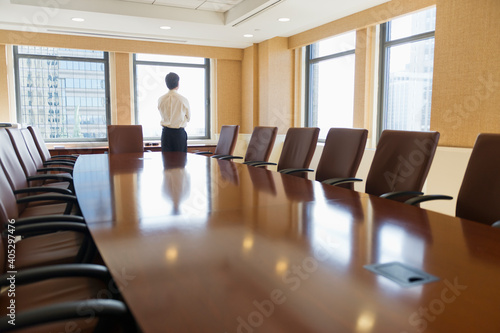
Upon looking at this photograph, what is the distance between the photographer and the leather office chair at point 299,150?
323 cm

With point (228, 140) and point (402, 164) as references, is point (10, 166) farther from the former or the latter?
point (228, 140)

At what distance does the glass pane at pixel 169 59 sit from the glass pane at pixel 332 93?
2220 millimetres

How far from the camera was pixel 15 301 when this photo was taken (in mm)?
1201

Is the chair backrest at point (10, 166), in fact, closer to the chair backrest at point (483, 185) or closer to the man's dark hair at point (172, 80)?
the chair backrest at point (483, 185)

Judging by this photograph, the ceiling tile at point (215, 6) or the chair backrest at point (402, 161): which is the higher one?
the ceiling tile at point (215, 6)

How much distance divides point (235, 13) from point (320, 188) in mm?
3930

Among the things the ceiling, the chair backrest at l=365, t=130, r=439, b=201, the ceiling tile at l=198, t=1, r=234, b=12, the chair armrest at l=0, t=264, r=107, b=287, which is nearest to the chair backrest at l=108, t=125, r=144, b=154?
the ceiling

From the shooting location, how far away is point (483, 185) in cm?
186

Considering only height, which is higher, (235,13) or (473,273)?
(235,13)

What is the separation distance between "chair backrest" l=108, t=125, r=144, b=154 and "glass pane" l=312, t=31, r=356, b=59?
10.2ft

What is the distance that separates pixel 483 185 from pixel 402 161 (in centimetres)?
52

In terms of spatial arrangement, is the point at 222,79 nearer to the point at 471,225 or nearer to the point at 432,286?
the point at 471,225

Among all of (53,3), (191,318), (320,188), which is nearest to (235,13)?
(53,3)

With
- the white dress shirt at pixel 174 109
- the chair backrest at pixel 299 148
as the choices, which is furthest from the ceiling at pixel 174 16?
the chair backrest at pixel 299 148
